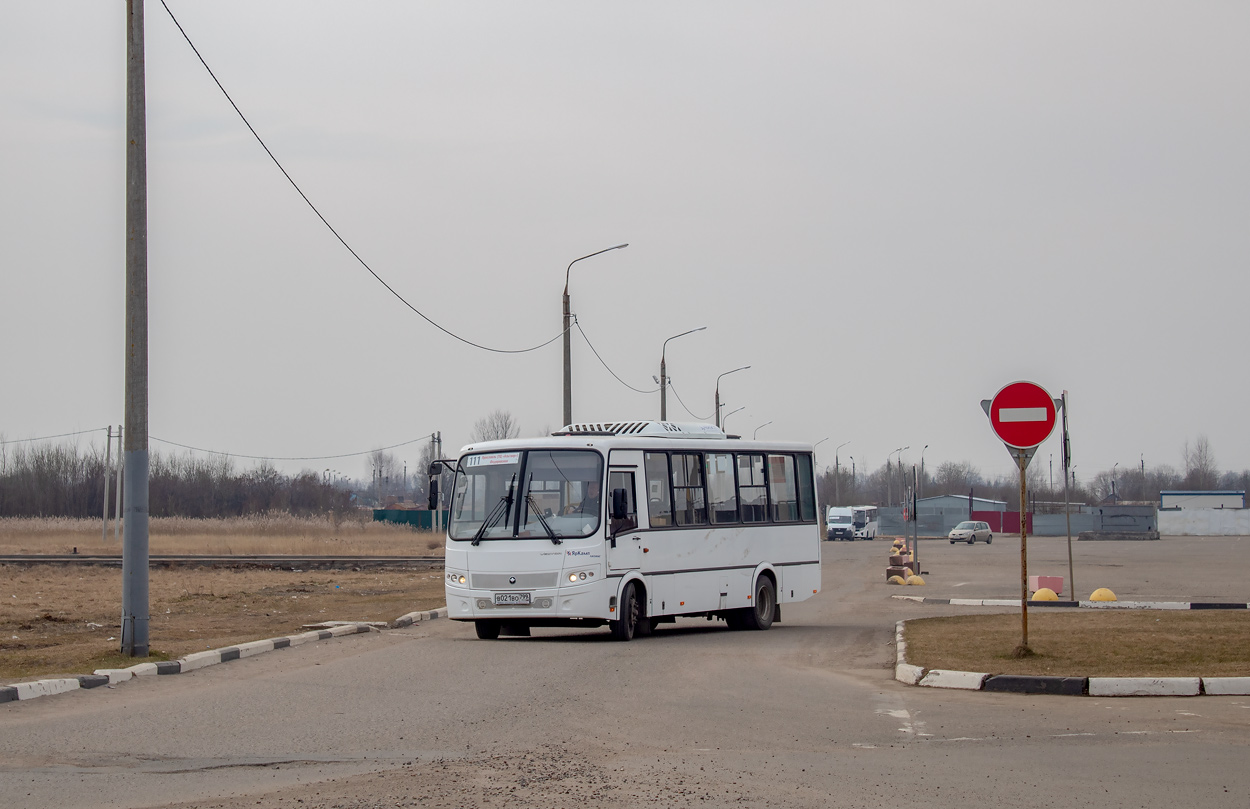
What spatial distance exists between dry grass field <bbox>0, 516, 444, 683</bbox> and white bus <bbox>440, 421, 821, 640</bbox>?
139 inches

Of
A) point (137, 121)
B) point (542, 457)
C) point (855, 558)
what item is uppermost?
point (137, 121)

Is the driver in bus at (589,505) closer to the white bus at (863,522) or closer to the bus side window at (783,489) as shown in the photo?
the bus side window at (783,489)

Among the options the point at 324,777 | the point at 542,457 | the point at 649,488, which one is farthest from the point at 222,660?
the point at 324,777

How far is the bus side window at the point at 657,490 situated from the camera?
17.8 m

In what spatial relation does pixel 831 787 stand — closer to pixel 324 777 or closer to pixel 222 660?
pixel 324 777

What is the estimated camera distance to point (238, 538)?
203 ft

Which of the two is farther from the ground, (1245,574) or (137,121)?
(137,121)

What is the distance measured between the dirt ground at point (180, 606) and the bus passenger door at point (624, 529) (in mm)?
5046

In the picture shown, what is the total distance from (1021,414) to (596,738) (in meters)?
6.71

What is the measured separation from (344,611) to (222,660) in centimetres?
924

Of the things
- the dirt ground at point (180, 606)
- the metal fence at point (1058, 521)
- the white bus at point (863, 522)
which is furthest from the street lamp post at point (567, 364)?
the white bus at point (863, 522)

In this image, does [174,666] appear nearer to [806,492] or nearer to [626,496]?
[626,496]

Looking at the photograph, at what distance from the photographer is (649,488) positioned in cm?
1789

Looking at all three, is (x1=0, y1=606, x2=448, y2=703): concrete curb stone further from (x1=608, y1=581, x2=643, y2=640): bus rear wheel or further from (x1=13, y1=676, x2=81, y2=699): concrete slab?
(x1=608, y1=581, x2=643, y2=640): bus rear wheel
